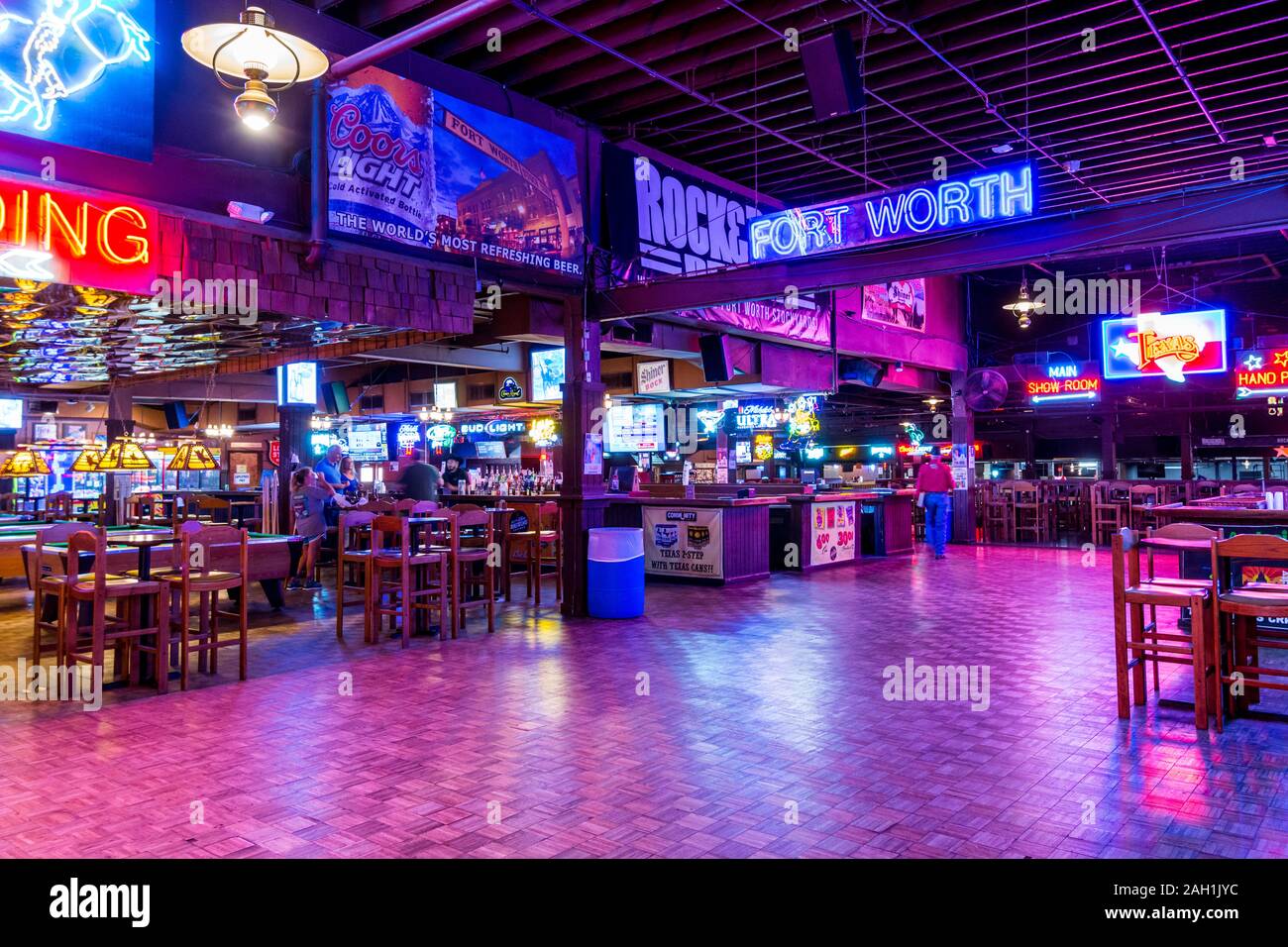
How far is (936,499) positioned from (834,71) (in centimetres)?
967

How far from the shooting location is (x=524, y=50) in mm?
7488

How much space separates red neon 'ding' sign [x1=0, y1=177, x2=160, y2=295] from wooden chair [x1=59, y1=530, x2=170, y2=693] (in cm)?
171

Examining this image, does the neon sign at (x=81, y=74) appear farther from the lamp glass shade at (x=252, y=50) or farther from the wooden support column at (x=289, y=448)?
the wooden support column at (x=289, y=448)

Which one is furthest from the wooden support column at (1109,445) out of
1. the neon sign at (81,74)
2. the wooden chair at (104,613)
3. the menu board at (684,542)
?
the neon sign at (81,74)

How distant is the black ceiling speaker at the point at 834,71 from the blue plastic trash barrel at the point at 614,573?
4.25 m

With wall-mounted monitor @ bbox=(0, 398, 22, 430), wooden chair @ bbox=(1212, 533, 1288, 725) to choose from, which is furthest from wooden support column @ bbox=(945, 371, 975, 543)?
wall-mounted monitor @ bbox=(0, 398, 22, 430)

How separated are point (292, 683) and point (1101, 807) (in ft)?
16.4

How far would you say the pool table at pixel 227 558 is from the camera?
278 inches

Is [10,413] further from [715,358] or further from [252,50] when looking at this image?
[252,50]

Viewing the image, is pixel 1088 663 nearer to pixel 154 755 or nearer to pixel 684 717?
pixel 684 717

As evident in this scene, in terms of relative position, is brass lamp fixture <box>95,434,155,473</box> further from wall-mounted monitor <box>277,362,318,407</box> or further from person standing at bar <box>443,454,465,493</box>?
person standing at bar <box>443,454,465,493</box>

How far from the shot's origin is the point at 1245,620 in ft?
16.9
